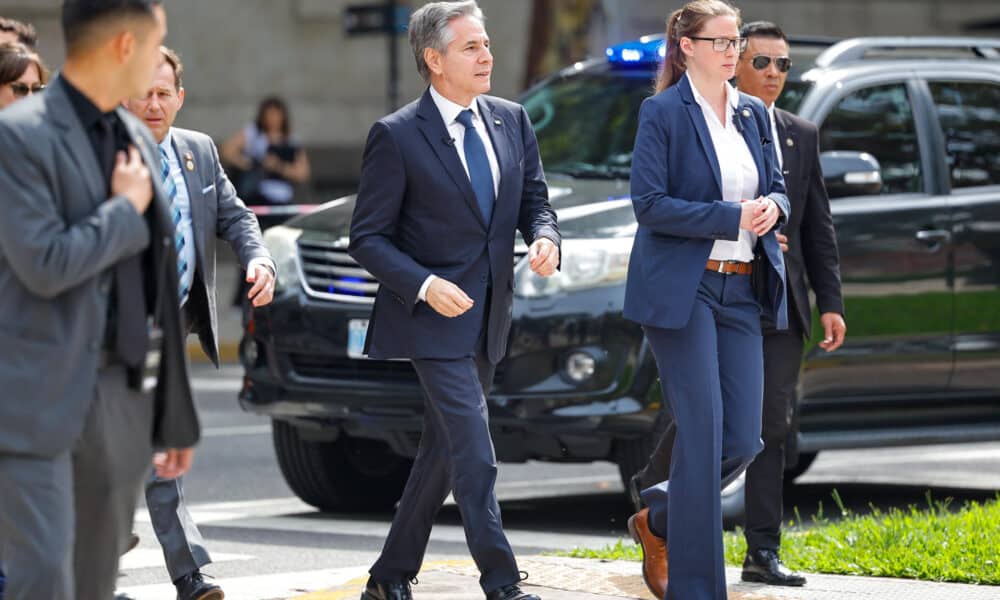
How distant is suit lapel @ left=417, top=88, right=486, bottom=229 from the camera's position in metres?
6.22

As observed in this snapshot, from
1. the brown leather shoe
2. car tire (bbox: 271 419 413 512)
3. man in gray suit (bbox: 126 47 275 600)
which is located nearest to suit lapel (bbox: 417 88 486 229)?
man in gray suit (bbox: 126 47 275 600)

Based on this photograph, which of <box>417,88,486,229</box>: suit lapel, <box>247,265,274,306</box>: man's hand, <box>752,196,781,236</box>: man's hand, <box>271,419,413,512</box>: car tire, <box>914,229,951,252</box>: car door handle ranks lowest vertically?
<box>271,419,413,512</box>: car tire

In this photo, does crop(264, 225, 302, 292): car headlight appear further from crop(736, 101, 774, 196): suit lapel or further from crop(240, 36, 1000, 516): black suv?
crop(736, 101, 774, 196): suit lapel

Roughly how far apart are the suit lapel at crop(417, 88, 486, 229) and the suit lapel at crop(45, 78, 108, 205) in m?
2.09

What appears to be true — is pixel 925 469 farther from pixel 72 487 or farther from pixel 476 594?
pixel 72 487

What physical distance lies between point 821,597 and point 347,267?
9.52 feet

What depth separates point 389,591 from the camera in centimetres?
633

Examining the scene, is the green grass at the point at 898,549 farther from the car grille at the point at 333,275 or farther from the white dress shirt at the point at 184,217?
the white dress shirt at the point at 184,217

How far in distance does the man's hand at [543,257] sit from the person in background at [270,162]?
12.2 meters

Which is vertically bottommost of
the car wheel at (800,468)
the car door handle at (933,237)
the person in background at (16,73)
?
the car wheel at (800,468)

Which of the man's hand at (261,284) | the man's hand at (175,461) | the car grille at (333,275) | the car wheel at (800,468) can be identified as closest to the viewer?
the man's hand at (175,461)

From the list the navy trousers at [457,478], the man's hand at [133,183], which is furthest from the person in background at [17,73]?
the man's hand at [133,183]

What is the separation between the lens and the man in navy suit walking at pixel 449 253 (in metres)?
6.09

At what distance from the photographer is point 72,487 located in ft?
13.9
